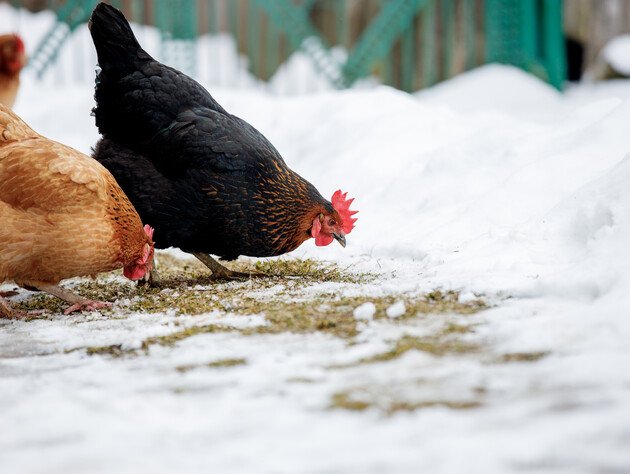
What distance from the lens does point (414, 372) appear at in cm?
176

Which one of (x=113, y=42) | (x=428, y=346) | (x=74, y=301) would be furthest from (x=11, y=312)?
(x=428, y=346)

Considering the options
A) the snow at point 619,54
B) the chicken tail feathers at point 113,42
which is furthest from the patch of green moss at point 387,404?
the snow at point 619,54

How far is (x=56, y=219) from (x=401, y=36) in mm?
7339

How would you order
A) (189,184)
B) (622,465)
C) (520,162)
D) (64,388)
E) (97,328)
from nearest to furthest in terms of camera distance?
(622,465) < (64,388) < (97,328) < (189,184) < (520,162)

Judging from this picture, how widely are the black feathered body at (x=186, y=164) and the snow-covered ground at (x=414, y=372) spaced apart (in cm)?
68

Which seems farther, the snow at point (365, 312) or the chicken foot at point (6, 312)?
the chicken foot at point (6, 312)

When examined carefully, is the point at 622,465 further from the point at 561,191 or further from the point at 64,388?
the point at 561,191

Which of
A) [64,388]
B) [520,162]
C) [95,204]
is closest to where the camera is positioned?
[64,388]

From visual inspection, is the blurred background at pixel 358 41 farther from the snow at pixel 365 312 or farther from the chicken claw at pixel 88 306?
the snow at pixel 365 312

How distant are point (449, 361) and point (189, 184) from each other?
219cm

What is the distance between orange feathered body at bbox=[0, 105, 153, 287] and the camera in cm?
284

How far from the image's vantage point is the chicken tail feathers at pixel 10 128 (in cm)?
313

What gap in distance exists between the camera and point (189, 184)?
11.6 ft

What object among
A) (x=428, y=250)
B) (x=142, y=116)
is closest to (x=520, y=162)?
(x=428, y=250)
